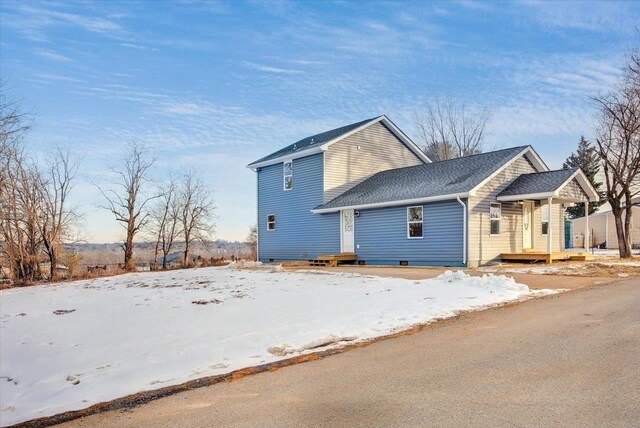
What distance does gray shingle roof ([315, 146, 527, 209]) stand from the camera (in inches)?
703

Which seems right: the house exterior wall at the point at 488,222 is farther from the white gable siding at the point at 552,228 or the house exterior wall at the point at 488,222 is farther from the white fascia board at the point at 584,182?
the white fascia board at the point at 584,182

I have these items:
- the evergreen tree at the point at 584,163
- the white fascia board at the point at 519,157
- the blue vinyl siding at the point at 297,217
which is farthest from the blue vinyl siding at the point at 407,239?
the evergreen tree at the point at 584,163

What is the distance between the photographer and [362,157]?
941 inches

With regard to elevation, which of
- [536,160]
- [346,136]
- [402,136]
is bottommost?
[536,160]

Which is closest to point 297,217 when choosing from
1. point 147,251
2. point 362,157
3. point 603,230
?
point 362,157

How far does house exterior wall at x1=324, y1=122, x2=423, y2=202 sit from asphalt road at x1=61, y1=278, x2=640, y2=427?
16593 mm

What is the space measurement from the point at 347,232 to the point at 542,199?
315 inches

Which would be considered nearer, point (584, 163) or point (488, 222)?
point (488, 222)

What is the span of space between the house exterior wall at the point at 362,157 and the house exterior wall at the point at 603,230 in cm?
2057

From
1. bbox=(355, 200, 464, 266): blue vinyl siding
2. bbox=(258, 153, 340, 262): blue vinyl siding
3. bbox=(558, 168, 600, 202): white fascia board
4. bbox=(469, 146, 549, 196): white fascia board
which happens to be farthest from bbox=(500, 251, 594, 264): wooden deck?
bbox=(258, 153, 340, 262): blue vinyl siding

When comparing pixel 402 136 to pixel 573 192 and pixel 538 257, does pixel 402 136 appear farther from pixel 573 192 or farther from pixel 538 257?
pixel 538 257

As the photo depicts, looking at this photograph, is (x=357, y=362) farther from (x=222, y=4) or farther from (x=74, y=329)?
(x=222, y=4)

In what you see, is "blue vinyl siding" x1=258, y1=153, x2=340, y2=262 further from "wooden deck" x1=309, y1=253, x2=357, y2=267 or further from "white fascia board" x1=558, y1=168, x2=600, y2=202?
"white fascia board" x1=558, y1=168, x2=600, y2=202

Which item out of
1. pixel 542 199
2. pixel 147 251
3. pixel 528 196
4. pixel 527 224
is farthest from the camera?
pixel 147 251
